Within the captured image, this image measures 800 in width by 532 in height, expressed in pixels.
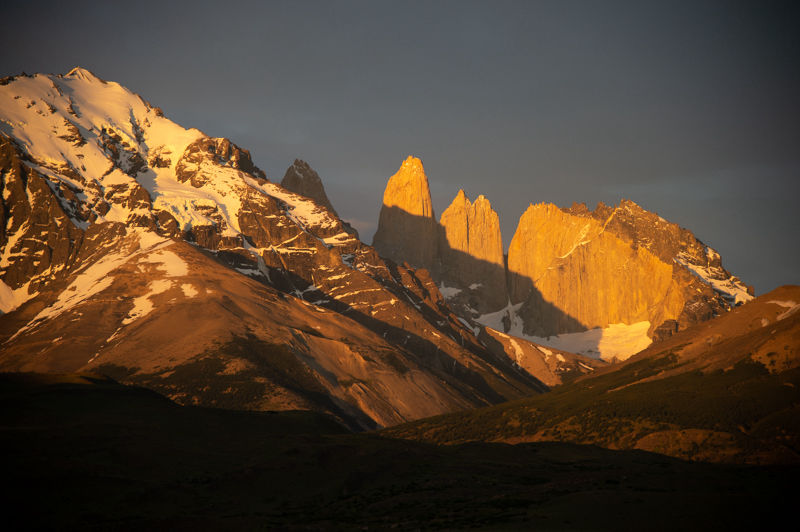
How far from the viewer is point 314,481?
103625 mm

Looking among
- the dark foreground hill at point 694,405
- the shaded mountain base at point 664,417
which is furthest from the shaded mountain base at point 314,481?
the dark foreground hill at point 694,405

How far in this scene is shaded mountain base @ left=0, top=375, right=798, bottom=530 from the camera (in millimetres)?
74375

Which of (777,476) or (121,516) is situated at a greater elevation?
(777,476)

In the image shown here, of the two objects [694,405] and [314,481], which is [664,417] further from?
[314,481]

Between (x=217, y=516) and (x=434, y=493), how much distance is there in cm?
2758

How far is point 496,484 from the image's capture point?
9931cm

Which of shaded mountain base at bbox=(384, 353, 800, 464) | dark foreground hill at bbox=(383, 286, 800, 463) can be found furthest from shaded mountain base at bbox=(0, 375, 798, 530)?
dark foreground hill at bbox=(383, 286, 800, 463)

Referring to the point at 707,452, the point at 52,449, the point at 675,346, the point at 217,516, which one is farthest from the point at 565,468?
the point at 675,346

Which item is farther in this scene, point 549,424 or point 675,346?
point 675,346

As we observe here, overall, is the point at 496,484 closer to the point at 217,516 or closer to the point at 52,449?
the point at 217,516

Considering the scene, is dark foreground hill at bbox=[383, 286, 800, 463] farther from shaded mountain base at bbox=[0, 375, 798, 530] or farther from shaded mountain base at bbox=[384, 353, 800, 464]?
shaded mountain base at bbox=[0, 375, 798, 530]

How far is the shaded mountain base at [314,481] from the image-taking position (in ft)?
244

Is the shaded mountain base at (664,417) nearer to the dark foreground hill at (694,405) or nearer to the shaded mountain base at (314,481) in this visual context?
the dark foreground hill at (694,405)

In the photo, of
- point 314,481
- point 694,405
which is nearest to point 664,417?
point 694,405
